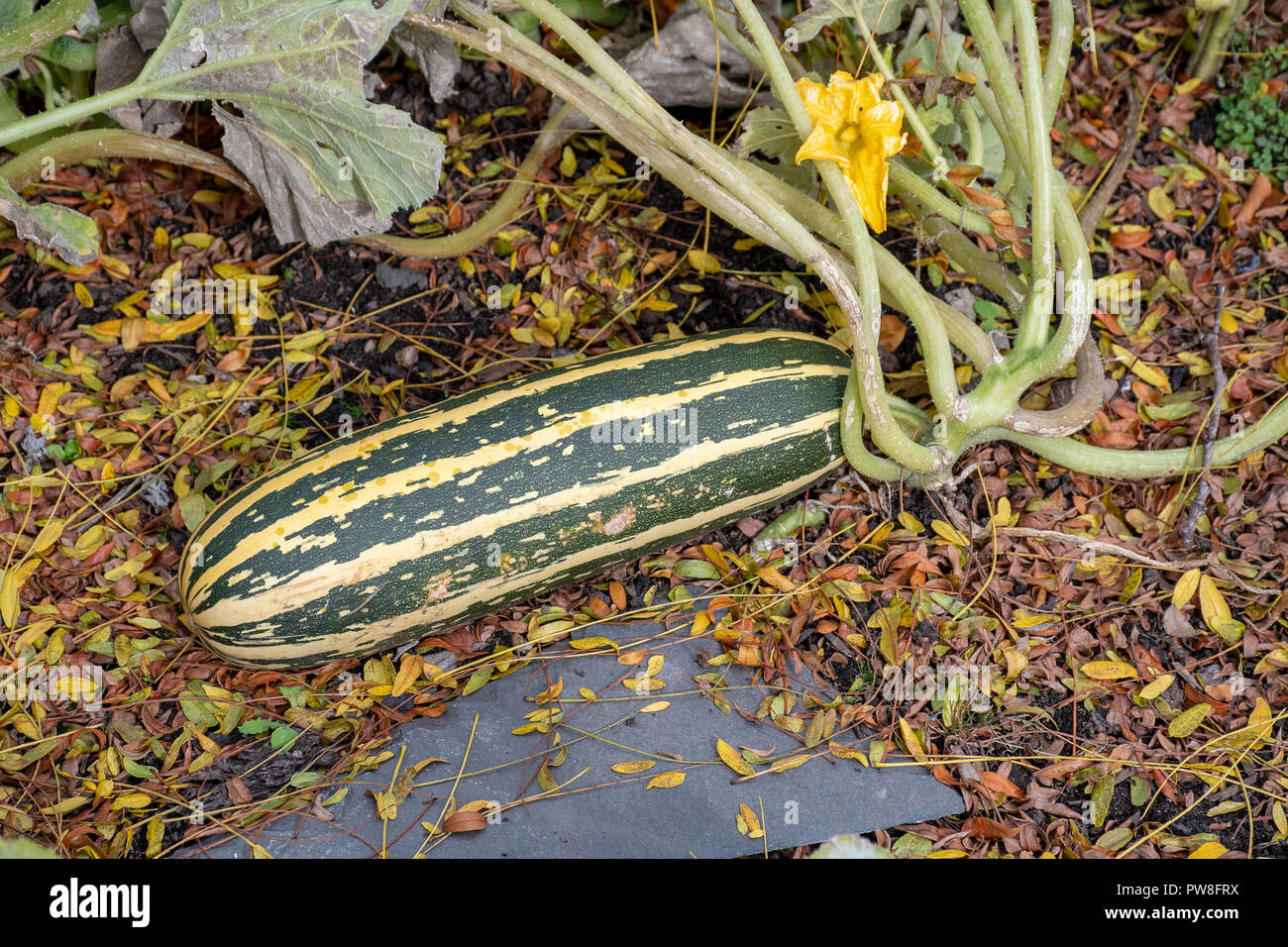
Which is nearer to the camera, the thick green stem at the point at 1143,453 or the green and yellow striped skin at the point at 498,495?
the green and yellow striped skin at the point at 498,495

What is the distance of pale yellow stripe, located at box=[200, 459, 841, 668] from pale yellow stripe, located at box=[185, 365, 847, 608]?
0.60 feet

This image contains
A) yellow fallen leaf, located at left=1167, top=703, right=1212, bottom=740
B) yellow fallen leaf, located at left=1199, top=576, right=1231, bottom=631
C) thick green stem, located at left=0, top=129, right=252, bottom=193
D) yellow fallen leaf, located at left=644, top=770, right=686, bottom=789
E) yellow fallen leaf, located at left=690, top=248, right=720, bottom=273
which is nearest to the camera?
yellow fallen leaf, located at left=644, top=770, right=686, bottom=789

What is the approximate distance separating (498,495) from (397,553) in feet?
0.81

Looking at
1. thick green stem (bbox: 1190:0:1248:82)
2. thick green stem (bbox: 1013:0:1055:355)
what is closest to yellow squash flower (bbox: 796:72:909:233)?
thick green stem (bbox: 1013:0:1055:355)

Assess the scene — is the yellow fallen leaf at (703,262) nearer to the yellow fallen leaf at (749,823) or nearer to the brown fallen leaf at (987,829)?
the yellow fallen leaf at (749,823)

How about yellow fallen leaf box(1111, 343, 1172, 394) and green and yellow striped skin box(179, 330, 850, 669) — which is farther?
yellow fallen leaf box(1111, 343, 1172, 394)

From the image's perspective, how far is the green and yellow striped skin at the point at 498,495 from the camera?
7.07ft

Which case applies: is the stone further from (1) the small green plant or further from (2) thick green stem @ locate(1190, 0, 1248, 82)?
(2) thick green stem @ locate(1190, 0, 1248, 82)

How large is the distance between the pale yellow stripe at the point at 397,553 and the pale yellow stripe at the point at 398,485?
6 centimetres

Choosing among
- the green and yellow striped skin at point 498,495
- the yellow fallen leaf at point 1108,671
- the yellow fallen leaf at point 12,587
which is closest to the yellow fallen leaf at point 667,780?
the green and yellow striped skin at point 498,495

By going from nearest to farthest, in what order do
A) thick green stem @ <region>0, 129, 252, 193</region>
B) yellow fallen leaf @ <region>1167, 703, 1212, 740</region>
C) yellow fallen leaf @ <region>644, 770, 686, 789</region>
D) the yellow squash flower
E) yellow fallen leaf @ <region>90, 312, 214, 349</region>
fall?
the yellow squash flower → yellow fallen leaf @ <region>644, 770, 686, 789</region> → yellow fallen leaf @ <region>1167, 703, 1212, 740</region> → thick green stem @ <region>0, 129, 252, 193</region> → yellow fallen leaf @ <region>90, 312, 214, 349</region>

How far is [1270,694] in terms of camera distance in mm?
2395

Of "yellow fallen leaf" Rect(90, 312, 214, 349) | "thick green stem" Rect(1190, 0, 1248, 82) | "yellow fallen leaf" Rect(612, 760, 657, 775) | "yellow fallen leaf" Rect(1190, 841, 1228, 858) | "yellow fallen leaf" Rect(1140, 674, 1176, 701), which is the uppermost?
"thick green stem" Rect(1190, 0, 1248, 82)

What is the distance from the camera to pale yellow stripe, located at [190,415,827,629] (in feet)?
7.00
